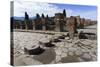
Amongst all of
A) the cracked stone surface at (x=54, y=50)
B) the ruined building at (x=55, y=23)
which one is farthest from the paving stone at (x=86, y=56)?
the ruined building at (x=55, y=23)

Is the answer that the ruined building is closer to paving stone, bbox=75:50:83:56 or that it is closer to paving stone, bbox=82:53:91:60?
paving stone, bbox=75:50:83:56

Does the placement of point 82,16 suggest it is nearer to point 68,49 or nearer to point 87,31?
point 87,31

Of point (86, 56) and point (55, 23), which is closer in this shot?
point (55, 23)

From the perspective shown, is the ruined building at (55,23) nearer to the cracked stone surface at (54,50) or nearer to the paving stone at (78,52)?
the cracked stone surface at (54,50)

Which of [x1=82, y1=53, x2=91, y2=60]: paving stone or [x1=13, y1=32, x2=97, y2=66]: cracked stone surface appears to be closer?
[x1=13, y1=32, x2=97, y2=66]: cracked stone surface

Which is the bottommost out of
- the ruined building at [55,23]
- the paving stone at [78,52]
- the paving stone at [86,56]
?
the paving stone at [86,56]

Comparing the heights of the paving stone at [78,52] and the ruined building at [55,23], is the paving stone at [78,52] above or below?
below

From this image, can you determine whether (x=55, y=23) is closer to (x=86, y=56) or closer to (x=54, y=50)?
(x=54, y=50)

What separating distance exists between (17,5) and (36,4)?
0.26 m

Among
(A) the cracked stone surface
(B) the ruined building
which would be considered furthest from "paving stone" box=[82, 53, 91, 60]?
(B) the ruined building

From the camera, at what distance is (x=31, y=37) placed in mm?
2322

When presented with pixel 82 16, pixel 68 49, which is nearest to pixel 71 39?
pixel 68 49

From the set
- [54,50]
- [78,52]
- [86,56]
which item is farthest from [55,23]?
[86,56]

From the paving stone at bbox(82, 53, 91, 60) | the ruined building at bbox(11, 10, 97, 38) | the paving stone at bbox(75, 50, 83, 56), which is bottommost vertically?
the paving stone at bbox(82, 53, 91, 60)
